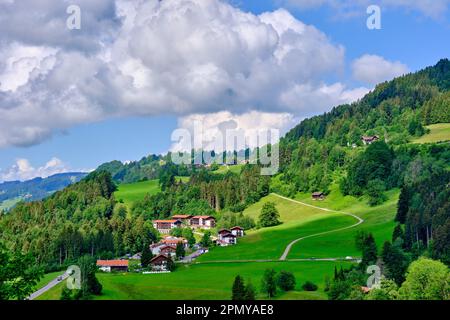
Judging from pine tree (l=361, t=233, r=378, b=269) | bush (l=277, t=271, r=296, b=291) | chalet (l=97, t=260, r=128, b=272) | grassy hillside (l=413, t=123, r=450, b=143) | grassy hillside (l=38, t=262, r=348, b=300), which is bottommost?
chalet (l=97, t=260, r=128, b=272)

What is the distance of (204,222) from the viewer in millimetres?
143125

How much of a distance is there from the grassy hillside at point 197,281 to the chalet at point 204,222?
56.9 m

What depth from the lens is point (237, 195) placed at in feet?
540

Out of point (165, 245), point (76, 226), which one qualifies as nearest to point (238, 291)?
point (165, 245)

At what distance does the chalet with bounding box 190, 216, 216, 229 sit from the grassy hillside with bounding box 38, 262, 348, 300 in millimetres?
56876

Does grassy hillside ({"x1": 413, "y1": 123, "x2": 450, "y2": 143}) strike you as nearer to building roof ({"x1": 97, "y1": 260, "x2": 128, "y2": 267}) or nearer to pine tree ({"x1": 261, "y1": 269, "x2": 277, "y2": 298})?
building roof ({"x1": 97, "y1": 260, "x2": 128, "y2": 267})

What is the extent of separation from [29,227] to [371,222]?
316 ft

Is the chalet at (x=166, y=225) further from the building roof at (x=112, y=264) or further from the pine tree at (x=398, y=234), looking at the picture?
the pine tree at (x=398, y=234)

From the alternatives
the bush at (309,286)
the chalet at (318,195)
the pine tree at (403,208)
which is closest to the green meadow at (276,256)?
the bush at (309,286)

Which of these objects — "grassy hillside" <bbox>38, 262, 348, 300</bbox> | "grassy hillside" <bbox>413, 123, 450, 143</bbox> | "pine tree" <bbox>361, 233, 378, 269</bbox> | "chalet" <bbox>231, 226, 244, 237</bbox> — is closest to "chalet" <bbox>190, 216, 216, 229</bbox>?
"chalet" <bbox>231, 226, 244, 237</bbox>

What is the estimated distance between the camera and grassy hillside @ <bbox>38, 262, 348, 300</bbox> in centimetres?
5588

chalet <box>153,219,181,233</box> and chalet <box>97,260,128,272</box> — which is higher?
chalet <box>153,219,181,233</box>

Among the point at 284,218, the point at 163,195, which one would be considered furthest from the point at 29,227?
the point at 284,218

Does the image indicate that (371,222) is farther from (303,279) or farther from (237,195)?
(237,195)
